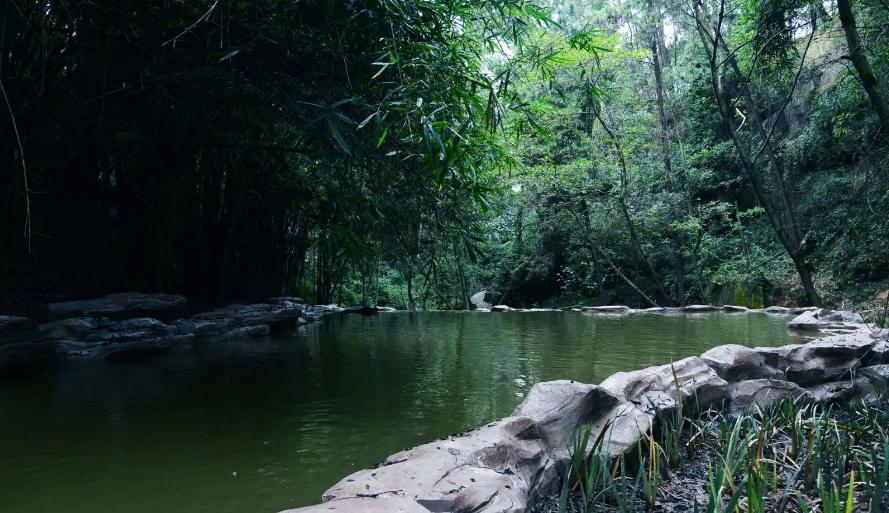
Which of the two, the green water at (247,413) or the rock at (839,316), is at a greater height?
the rock at (839,316)

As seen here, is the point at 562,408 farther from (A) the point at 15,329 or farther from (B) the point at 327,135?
(A) the point at 15,329

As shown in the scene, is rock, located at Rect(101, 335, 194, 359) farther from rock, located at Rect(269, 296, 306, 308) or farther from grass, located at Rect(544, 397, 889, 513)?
grass, located at Rect(544, 397, 889, 513)

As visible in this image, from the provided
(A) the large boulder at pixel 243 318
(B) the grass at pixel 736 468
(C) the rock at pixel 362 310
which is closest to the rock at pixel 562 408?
(B) the grass at pixel 736 468

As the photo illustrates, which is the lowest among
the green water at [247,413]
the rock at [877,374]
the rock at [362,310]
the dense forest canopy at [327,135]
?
the green water at [247,413]

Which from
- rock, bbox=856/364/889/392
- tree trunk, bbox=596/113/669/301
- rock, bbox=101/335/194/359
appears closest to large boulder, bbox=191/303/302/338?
rock, bbox=101/335/194/359

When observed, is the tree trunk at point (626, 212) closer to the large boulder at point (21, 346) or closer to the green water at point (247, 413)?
the green water at point (247, 413)

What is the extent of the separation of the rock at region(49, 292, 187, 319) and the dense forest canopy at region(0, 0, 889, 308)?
0.75 meters

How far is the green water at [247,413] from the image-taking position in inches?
80.0

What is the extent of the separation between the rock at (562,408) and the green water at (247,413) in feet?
1.98

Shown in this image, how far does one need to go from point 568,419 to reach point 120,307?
4965 millimetres

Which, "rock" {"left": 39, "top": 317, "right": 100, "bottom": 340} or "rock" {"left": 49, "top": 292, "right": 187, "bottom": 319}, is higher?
"rock" {"left": 49, "top": 292, "right": 187, "bottom": 319}

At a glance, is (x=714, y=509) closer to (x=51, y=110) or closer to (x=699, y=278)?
(x=51, y=110)

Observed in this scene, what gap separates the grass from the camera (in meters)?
1.63

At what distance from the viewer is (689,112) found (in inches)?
642
